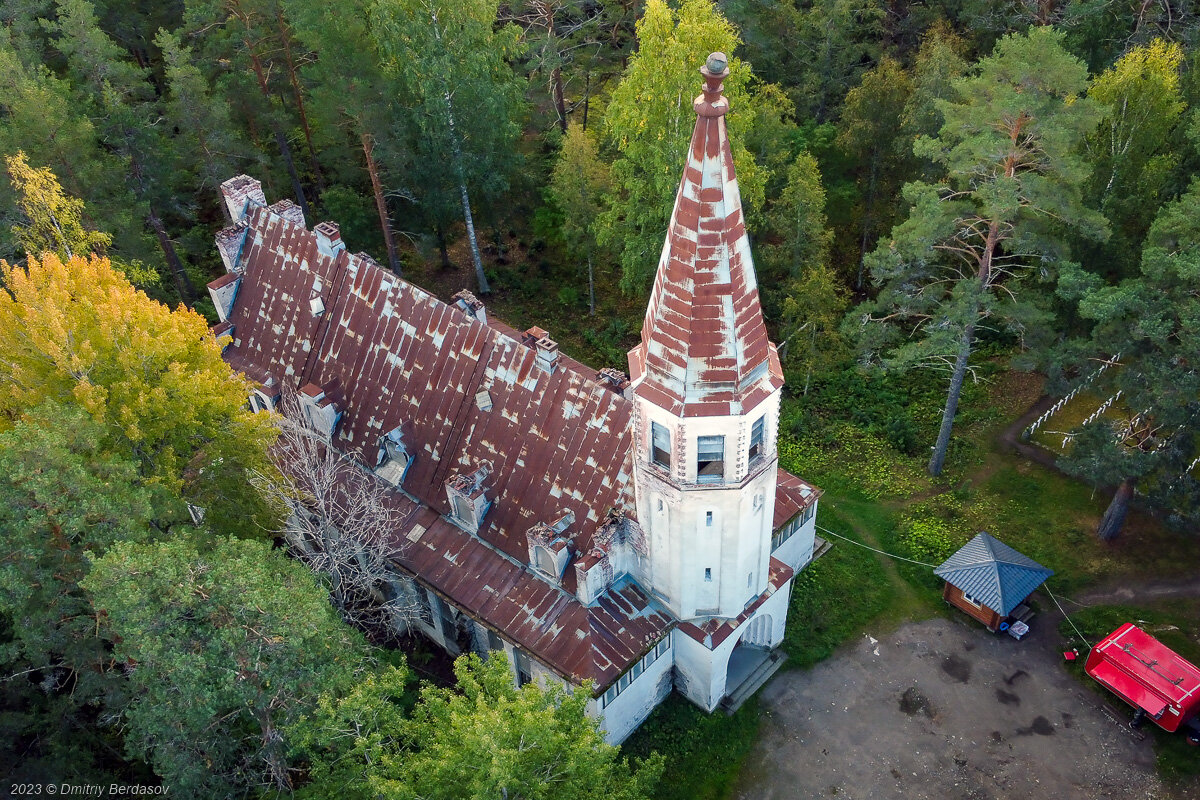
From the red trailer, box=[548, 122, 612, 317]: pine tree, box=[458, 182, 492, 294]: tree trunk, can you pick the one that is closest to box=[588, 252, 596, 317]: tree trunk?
box=[548, 122, 612, 317]: pine tree

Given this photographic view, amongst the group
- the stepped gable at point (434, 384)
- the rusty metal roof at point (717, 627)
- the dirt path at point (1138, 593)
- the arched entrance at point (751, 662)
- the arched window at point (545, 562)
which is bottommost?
the arched entrance at point (751, 662)

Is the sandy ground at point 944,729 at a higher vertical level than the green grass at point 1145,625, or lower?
lower

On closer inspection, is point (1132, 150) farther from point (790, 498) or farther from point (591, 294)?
point (591, 294)

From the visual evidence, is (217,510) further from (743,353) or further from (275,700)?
(743,353)

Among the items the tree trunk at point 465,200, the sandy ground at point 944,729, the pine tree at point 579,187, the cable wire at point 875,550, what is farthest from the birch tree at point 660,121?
the sandy ground at point 944,729

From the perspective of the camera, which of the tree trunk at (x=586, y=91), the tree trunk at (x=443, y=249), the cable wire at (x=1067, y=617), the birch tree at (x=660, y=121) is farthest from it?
the tree trunk at (x=586, y=91)

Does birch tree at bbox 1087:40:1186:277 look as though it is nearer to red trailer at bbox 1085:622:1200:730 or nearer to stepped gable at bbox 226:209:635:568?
red trailer at bbox 1085:622:1200:730

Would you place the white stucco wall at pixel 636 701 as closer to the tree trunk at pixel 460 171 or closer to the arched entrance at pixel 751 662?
the arched entrance at pixel 751 662
